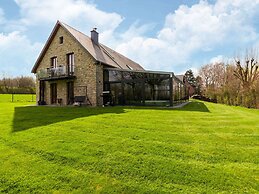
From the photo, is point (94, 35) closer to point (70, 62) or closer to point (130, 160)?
point (70, 62)

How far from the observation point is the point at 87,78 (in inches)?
713

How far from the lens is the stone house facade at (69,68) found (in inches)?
704

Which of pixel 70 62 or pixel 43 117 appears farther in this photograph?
pixel 70 62

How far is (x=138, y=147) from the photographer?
582cm

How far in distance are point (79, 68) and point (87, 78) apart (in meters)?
1.31

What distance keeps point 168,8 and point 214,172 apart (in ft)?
38.1

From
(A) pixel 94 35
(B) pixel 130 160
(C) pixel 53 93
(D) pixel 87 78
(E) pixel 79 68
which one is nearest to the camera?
(B) pixel 130 160

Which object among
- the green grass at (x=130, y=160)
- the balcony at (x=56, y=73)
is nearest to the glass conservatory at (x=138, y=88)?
the balcony at (x=56, y=73)

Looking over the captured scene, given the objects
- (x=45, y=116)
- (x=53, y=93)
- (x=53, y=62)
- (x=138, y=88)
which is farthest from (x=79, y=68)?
(x=45, y=116)

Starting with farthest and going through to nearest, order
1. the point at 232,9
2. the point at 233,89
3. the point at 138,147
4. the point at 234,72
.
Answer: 1. the point at 234,72
2. the point at 233,89
3. the point at 232,9
4. the point at 138,147

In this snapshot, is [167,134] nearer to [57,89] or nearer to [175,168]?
[175,168]

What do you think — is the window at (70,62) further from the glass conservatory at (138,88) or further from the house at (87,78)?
the glass conservatory at (138,88)

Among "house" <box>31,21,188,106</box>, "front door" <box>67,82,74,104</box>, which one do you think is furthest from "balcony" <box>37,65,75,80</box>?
"front door" <box>67,82,74,104</box>

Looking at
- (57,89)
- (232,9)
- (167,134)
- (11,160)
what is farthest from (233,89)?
(11,160)
